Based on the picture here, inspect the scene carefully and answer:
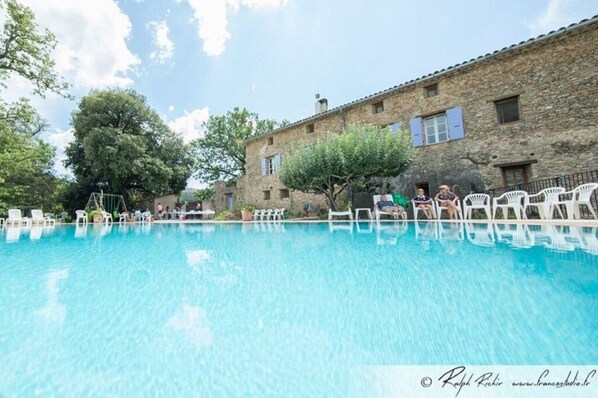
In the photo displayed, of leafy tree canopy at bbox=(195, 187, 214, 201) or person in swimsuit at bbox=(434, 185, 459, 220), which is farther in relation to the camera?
leafy tree canopy at bbox=(195, 187, 214, 201)

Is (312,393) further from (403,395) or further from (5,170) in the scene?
(5,170)

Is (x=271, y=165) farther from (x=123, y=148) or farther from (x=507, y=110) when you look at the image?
(x=507, y=110)

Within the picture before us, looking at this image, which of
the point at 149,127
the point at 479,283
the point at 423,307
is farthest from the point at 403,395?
the point at 149,127

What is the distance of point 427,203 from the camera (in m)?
9.80

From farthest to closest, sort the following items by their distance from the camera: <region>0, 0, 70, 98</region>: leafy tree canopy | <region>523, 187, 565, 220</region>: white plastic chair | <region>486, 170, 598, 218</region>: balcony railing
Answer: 1. <region>0, 0, 70, 98</region>: leafy tree canopy
2. <region>486, 170, 598, 218</region>: balcony railing
3. <region>523, 187, 565, 220</region>: white plastic chair

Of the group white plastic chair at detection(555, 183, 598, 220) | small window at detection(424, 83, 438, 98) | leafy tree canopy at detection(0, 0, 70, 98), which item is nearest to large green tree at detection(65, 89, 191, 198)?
leafy tree canopy at detection(0, 0, 70, 98)

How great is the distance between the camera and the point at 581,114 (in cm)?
986

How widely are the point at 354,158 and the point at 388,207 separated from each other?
2.31 metres

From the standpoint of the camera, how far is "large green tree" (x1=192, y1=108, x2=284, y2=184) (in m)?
27.2

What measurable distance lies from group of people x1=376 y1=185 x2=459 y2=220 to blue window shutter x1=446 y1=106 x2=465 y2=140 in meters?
3.74

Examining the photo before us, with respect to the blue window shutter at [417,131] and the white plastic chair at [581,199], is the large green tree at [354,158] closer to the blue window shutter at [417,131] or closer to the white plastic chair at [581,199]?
the blue window shutter at [417,131]

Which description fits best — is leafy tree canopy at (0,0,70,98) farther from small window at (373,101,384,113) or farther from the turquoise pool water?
the turquoise pool water

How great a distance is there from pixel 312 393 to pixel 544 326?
4.20ft

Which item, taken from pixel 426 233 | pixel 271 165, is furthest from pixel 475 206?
pixel 271 165
